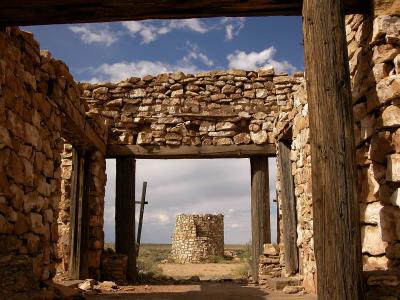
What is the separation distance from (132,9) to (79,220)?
514 cm

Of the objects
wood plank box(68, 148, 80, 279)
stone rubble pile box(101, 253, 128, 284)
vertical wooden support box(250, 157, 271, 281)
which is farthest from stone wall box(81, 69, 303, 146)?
stone rubble pile box(101, 253, 128, 284)

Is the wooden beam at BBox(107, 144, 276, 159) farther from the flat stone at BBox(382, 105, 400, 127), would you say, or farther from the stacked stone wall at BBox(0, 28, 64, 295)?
the flat stone at BBox(382, 105, 400, 127)

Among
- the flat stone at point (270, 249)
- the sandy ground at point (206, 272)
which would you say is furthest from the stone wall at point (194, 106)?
the sandy ground at point (206, 272)

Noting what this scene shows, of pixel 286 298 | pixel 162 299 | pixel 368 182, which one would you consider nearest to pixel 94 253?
pixel 162 299

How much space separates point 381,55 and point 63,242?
6.72 meters

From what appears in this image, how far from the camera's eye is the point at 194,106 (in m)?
9.52

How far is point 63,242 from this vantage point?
27.7 feet

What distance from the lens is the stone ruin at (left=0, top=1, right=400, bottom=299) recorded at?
3.75 metres

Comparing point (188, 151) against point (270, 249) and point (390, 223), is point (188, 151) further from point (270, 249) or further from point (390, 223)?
point (390, 223)

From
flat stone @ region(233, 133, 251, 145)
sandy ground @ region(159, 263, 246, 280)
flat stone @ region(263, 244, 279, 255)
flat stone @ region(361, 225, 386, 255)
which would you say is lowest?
sandy ground @ region(159, 263, 246, 280)

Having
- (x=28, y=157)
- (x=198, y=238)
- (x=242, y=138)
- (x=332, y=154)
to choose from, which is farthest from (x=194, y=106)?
(x=198, y=238)

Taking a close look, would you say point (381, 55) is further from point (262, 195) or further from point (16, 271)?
point (262, 195)

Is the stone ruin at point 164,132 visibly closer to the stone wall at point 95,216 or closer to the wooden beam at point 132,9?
the stone wall at point 95,216

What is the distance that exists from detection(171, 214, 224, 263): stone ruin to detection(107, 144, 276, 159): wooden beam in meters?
10.2
